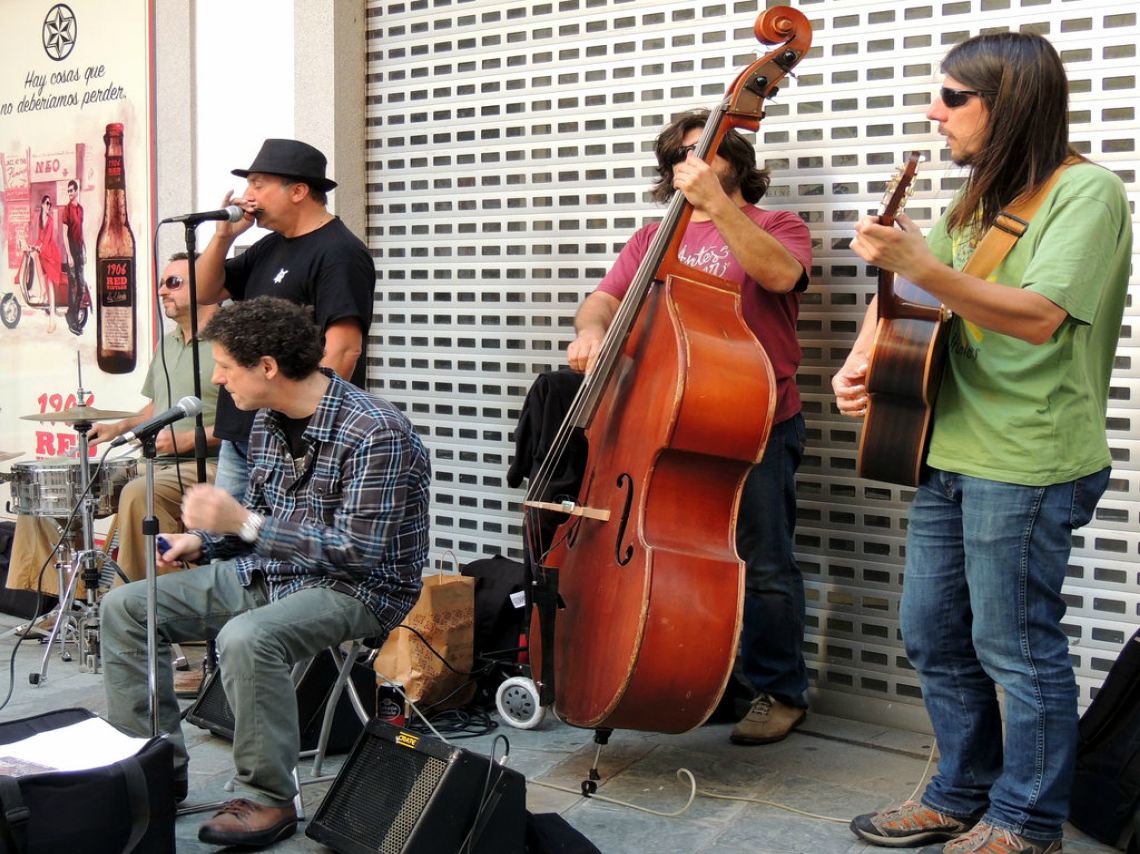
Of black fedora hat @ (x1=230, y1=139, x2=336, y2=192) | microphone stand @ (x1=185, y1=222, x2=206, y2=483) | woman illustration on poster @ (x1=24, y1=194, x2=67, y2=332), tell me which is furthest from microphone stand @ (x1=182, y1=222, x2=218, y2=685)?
woman illustration on poster @ (x1=24, y1=194, x2=67, y2=332)

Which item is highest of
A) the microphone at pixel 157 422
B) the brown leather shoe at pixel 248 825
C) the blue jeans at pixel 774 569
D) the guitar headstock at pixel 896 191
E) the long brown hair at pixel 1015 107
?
the long brown hair at pixel 1015 107

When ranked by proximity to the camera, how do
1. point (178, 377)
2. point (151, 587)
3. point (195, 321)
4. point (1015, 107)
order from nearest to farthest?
1. point (1015, 107)
2. point (151, 587)
3. point (195, 321)
4. point (178, 377)

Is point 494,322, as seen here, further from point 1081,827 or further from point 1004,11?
point 1081,827

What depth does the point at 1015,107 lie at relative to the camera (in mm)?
2947

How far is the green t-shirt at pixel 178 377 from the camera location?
215 inches

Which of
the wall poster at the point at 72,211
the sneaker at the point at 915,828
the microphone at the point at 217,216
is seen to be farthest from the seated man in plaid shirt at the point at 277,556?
the wall poster at the point at 72,211

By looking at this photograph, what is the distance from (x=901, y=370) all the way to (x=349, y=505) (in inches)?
57.7

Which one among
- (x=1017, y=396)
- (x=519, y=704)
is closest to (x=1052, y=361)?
(x=1017, y=396)

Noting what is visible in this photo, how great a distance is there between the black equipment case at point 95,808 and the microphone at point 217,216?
1.76 metres

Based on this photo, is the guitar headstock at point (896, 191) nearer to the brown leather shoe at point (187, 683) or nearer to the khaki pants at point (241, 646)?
the khaki pants at point (241, 646)

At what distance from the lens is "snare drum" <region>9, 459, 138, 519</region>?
555cm

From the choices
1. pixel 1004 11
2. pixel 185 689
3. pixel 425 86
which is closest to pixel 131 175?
pixel 425 86

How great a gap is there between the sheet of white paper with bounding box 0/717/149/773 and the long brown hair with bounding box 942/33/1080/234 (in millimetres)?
2475

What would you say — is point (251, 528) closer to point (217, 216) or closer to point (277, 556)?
point (277, 556)
